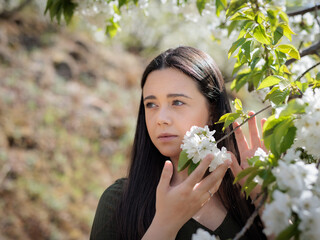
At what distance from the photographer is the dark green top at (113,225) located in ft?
4.14

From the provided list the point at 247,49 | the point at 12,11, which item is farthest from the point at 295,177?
the point at 12,11

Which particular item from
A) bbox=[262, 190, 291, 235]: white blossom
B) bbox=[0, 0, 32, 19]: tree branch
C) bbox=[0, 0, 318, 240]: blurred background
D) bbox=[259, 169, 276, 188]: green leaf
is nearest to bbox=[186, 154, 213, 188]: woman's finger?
bbox=[259, 169, 276, 188]: green leaf

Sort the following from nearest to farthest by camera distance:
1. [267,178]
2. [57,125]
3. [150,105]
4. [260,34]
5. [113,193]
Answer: [267,178], [260,34], [150,105], [113,193], [57,125]

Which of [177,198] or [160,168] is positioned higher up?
[160,168]

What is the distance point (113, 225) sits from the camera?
137 centimetres

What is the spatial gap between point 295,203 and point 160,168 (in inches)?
35.2

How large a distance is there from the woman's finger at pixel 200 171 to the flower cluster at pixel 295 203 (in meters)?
0.26

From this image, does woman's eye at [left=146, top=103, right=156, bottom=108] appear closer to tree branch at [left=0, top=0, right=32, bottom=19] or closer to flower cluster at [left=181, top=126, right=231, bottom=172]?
flower cluster at [left=181, top=126, right=231, bottom=172]

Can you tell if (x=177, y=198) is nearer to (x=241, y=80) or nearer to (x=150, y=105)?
(x=150, y=105)

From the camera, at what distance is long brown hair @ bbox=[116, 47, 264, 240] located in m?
1.32

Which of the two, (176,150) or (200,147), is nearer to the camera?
(200,147)

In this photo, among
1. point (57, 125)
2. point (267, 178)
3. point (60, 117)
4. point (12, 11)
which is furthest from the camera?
point (12, 11)

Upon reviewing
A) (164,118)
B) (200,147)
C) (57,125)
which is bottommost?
(200,147)

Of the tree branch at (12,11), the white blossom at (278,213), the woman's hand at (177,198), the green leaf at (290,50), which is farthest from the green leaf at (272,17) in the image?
the tree branch at (12,11)
